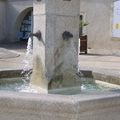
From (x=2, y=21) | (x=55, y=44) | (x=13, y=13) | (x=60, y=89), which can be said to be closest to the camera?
(x=55, y=44)

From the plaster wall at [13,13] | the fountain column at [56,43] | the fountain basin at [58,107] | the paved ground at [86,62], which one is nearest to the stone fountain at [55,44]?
the fountain column at [56,43]

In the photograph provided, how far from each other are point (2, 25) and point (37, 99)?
19.2 m

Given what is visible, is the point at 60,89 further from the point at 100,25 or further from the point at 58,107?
the point at 100,25

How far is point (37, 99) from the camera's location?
3.53 m

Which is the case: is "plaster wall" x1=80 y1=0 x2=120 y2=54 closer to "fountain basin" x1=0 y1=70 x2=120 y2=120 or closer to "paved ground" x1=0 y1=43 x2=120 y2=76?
"paved ground" x1=0 y1=43 x2=120 y2=76

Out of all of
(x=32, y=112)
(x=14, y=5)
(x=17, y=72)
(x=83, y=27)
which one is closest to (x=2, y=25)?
(x=14, y=5)

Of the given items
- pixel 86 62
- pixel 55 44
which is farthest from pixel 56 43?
pixel 86 62

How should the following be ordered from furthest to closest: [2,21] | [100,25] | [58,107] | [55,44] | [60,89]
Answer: [2,21], [100,25], [60,89], [55,44], [58,107]

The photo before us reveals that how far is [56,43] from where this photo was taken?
4891 millimetres

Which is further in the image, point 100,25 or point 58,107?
point 100,25

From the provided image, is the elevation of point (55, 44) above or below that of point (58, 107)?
above

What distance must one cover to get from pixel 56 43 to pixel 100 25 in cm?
1239

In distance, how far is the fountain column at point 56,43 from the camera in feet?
15.9

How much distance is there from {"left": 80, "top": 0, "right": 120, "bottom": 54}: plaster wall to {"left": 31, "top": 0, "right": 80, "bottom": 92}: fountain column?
11668 millimetres
